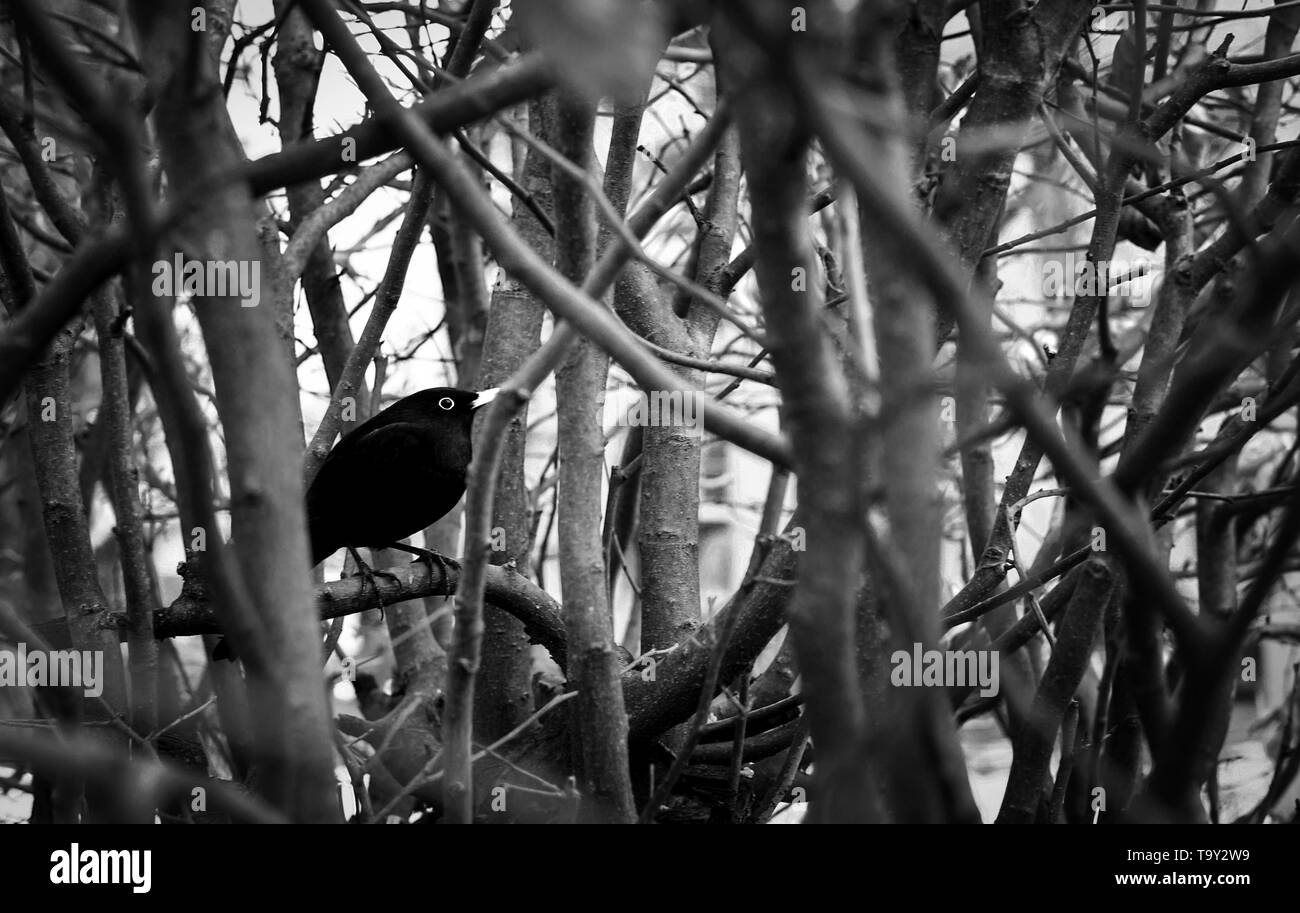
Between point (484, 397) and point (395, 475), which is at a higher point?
point (484, 397)

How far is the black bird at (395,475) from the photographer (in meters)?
4.15

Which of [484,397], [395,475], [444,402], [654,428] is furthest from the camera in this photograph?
[444,402]

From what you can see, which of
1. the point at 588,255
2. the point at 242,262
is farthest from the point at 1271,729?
the point at 242,262

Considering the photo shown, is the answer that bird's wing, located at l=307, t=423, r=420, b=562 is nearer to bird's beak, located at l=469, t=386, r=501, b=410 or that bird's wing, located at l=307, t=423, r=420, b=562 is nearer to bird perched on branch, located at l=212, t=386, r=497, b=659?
bird perched on branch, located at l=212, t=386, r=497, b=659

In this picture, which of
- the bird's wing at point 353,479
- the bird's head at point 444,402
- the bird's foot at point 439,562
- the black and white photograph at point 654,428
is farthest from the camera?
the bird's head at point 444,402

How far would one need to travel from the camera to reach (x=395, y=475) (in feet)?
13.7

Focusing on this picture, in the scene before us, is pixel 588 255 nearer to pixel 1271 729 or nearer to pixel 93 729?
pixel 93 729

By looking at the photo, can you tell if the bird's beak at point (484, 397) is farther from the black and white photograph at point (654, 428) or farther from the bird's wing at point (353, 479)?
the bird's wing at point (353, 479)

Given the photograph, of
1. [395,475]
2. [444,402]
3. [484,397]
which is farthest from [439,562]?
[444,402]

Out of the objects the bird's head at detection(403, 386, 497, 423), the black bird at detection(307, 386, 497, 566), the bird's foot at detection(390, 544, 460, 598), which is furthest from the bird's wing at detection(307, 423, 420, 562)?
the bird's foot at detection(390, 544, 460, 598)

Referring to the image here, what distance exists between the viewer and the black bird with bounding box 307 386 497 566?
163 inches

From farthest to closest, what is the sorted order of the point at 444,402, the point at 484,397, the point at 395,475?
the point at 444,402
the point at 395,475
the point at 484,397

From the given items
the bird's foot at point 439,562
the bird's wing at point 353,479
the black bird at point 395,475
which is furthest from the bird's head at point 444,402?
the bird's foot at point 439,562

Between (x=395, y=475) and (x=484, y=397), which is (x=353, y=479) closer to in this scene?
(x=395, y=475)
